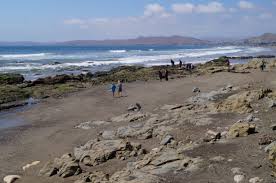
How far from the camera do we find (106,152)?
600 inches

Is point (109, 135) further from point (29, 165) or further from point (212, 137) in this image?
point (212, 137)

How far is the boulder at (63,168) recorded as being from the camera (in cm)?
1410

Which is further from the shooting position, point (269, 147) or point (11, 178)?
point (11, 178)

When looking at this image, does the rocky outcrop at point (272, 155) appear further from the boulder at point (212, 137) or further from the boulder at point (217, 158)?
the boulder at point (212, 137)

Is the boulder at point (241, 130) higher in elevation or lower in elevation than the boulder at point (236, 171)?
higher

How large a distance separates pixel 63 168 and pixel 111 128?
6908 millimetres

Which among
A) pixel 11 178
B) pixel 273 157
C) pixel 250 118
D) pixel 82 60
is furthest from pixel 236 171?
pixel 82 60

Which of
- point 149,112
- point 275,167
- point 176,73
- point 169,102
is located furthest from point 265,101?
point 176,73

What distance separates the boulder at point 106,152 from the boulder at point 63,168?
0.54 meters

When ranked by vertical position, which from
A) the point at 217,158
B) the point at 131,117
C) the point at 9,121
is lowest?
the point at 9,121

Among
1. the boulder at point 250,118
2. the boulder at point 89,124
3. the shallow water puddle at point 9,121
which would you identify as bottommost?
the shallow water puddle at point 9,121

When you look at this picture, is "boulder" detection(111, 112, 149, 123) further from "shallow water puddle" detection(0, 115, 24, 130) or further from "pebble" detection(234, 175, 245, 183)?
"pebble" detection(234, 175, 245, 183)

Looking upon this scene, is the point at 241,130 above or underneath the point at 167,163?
above

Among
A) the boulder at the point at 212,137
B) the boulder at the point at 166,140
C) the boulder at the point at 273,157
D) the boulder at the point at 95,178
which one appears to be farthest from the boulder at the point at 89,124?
the boulder at the point at 273,157
